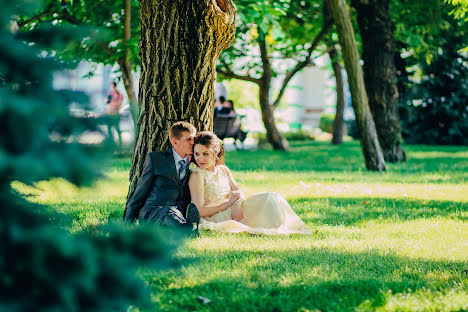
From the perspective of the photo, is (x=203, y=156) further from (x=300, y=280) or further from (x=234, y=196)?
(x=300, y=280)

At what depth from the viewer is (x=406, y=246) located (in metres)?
5.67

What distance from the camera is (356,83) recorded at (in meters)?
12.8

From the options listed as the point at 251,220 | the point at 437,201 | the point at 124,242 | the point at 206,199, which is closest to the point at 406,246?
the point at 251,220

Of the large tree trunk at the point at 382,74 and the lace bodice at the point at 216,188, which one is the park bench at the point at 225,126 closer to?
the large tree trunk at the point at 382,74

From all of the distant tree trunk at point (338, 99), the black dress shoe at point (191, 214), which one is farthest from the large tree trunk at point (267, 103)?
the black dress shoe at point (191, 214)

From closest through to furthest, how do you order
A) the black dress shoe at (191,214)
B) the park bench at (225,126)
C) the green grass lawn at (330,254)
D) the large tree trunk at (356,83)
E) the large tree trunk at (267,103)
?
the green grass lawn at (330,254) < the black dress shoe at (191,214) < the large tree trunk at (356,83) < the large tree trunk at (267,103) < the park bench at (225,126)

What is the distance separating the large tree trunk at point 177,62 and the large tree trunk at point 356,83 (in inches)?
246

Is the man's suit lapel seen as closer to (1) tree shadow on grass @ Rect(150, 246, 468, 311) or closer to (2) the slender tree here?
(1) tree shadow on grass @ Rect(150, 246, 468, 311)

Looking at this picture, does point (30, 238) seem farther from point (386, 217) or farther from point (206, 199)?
point (386, 217)

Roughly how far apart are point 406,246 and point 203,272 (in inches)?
80.6

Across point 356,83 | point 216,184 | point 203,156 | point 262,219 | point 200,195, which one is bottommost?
point 262,219

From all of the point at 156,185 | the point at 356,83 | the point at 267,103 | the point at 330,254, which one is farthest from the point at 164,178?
the point at 267,103

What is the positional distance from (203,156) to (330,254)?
5.63 feet

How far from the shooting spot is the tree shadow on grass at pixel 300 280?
12.7 feet
